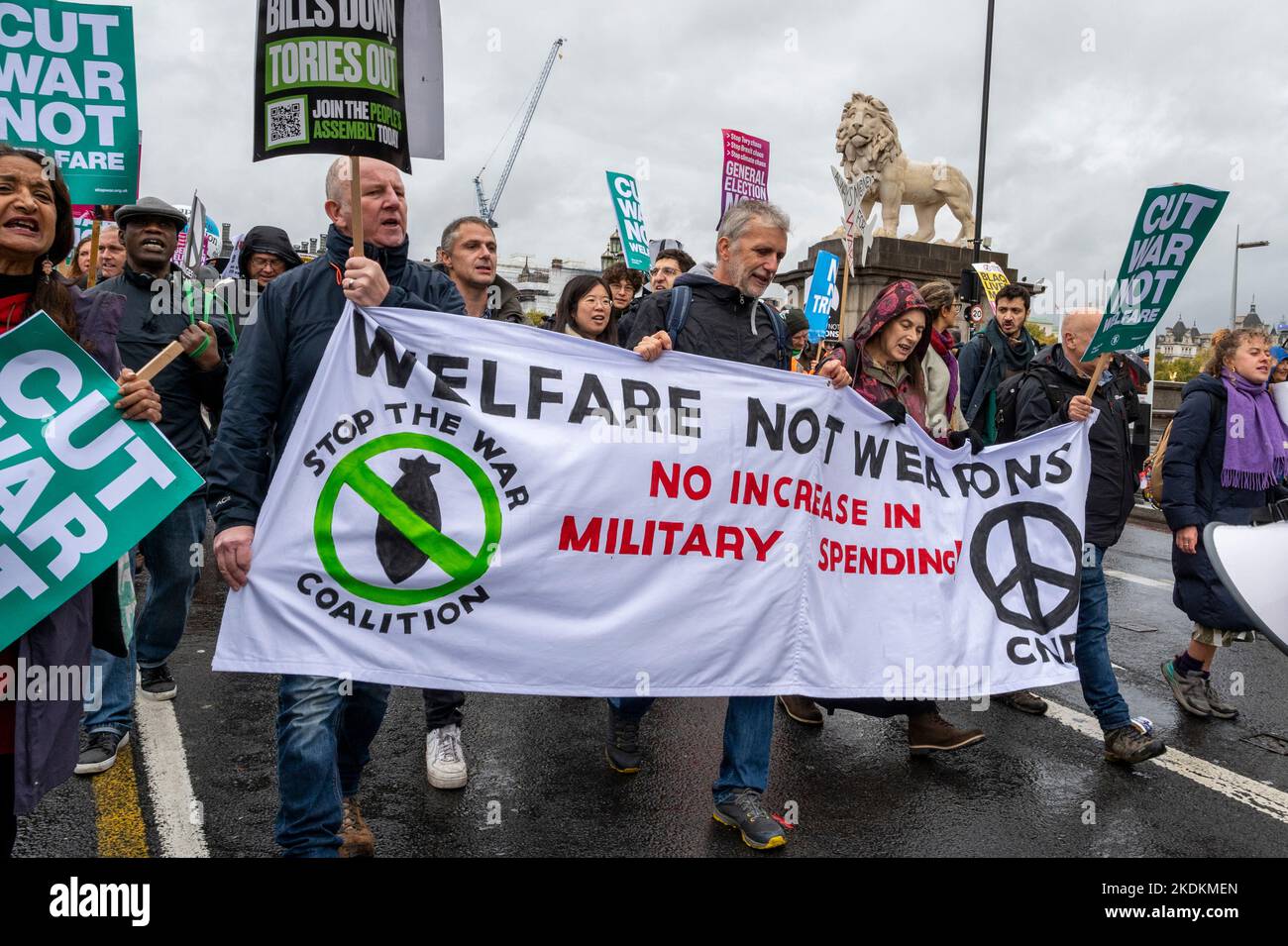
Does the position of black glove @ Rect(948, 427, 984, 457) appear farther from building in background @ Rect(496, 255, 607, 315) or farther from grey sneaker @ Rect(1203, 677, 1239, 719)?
building in background @ Rect(496, 255, 607, 315)

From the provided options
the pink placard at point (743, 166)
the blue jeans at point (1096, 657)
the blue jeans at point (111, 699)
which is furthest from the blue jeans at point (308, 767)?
the pink placard at point (743, 166)

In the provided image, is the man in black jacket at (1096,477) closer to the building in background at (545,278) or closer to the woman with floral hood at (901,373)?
the woman with floral hood at (901,373)

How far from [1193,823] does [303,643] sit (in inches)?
133

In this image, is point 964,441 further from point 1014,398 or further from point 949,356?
point 1014,398

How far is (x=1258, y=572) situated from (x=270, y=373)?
2615mm

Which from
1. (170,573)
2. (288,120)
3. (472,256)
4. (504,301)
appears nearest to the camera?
(288,120)

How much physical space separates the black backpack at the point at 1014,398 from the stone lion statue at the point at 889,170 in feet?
58.2

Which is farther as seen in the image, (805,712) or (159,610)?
(805,712)

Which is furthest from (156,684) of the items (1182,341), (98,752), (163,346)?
(1182,341)

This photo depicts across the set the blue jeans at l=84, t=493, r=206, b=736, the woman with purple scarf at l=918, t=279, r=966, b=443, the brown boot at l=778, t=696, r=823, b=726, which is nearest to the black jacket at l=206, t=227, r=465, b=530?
the blue jeans at l=84, t=493, r=206, b=736

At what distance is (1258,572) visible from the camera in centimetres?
182

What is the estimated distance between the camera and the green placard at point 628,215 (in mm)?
10250

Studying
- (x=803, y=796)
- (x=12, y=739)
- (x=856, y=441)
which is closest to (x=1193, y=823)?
(x=803, y=796)

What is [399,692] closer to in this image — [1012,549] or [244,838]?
[244,838]
